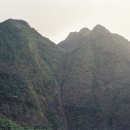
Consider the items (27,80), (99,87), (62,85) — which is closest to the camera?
(27,80)

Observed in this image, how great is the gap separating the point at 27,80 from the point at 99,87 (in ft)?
95.9

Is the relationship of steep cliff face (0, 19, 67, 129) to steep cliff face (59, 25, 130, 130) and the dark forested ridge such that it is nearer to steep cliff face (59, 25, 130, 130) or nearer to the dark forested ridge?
the dark forested ridge

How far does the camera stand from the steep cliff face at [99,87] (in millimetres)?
162500

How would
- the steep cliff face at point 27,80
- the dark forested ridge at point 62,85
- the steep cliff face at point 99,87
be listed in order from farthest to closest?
the steep cliff face at point 99,87 → the dark forested ridge at point 62,85 → the steep cliff face at point 27,80

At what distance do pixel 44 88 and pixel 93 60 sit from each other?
3088 centimetres

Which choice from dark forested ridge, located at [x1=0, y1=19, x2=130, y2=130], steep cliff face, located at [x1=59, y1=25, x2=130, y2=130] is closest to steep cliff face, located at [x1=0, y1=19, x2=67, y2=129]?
dark forested ridge, located at [x1=0, y1=19, x2=130, y2=130]

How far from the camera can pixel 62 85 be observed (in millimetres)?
180125

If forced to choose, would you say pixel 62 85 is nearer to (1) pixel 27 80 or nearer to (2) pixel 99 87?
(2) pixel 99 87

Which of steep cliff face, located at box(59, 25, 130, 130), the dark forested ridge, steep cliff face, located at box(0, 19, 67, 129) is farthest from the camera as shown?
steep cliff face, located at box(59, 25, 130, 130)

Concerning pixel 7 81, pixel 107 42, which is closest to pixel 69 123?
pixel 7 81

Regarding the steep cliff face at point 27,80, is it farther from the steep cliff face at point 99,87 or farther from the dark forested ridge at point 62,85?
the steep cliff face at point 99,87

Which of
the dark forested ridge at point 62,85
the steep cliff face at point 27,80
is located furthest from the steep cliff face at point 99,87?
the steep cliff face at point 27,80

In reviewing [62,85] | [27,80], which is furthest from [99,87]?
[27,80]

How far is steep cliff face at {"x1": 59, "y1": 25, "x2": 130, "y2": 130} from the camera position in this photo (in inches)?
6398
